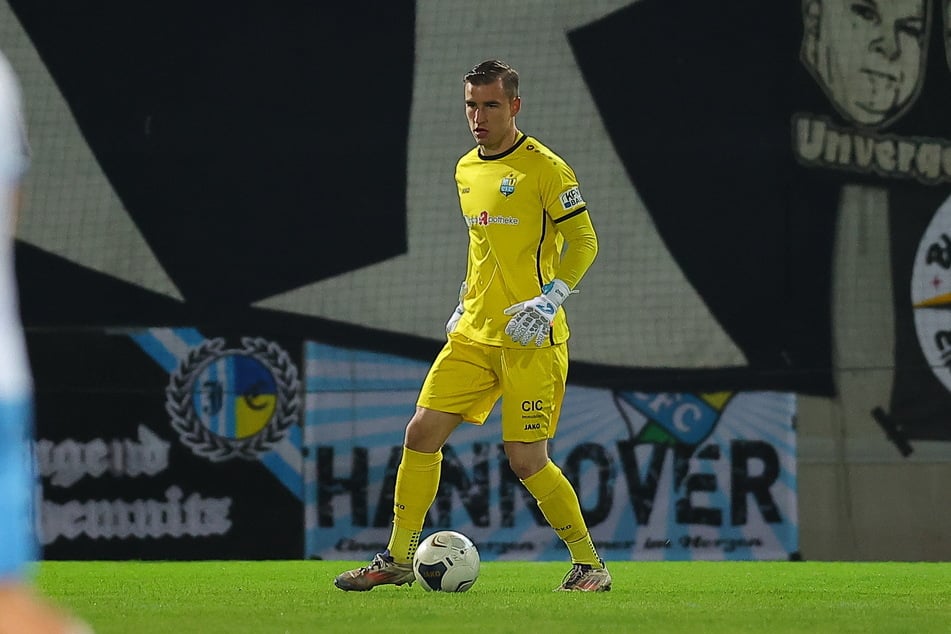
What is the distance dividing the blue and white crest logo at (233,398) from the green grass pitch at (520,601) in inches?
43.2

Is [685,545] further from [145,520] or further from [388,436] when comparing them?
[145,520]

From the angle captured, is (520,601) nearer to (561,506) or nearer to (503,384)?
(561,506)

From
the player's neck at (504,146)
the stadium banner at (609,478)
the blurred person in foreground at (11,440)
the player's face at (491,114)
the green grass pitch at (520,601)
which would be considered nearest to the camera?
the blurred person in foreground at (11,440)

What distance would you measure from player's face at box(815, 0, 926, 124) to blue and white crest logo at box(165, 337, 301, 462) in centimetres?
339

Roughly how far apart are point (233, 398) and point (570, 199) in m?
3.61

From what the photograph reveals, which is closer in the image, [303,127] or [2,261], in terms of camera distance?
[2,261]

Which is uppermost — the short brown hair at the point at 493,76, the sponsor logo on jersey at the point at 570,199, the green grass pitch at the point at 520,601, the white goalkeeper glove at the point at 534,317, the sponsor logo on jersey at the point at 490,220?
the short brown hair at the point at 493,76

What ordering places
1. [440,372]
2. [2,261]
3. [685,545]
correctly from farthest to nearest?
[685,545] → [440,372] → [2,261]

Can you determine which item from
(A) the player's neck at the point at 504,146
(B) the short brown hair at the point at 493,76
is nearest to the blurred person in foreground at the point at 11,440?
(B) the short brown hair at the point at 493,76

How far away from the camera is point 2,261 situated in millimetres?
1729

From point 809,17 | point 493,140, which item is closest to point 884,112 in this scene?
point 809,17

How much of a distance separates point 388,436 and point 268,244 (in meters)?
1.32

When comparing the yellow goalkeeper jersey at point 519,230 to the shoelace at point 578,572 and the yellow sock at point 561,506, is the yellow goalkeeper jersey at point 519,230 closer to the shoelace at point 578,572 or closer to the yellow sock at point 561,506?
the yellow sock at point 561,506

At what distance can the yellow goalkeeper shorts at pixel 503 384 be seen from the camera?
525cm
